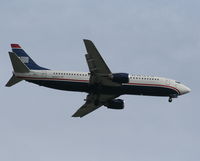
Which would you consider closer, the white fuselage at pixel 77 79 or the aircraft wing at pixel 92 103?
the white fuselage at pixel 77 79

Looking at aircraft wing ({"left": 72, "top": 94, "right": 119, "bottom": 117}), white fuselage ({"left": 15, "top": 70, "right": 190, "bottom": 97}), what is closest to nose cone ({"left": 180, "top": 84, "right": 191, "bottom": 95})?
white fuselage ({"left": 15, "top": 70, "right": 190, "bottom": 97})

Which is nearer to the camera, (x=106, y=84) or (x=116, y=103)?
(x=106, y=84)

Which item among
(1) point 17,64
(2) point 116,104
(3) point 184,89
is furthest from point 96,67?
(3) point 184,89

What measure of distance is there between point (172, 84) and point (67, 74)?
18084 millimetres

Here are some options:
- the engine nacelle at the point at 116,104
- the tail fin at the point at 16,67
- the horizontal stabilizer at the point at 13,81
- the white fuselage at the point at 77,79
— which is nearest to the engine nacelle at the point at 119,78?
the white fuselage at the point at 77,79

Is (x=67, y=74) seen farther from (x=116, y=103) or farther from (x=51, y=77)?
(x=116, y=103)

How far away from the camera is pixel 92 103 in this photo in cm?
12719

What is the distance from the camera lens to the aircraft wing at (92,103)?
123250 mm

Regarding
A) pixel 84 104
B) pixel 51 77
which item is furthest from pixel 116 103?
pixel 51 77

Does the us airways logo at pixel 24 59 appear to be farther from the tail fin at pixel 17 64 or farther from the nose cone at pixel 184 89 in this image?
the nose cone at pixel 184 89

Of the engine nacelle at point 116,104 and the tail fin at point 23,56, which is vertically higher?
the tail fin at point 23,56

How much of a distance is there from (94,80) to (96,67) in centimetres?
271

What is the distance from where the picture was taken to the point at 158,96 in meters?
124

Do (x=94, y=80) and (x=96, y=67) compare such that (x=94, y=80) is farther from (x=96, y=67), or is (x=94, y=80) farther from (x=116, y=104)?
(x=116, y=104)
